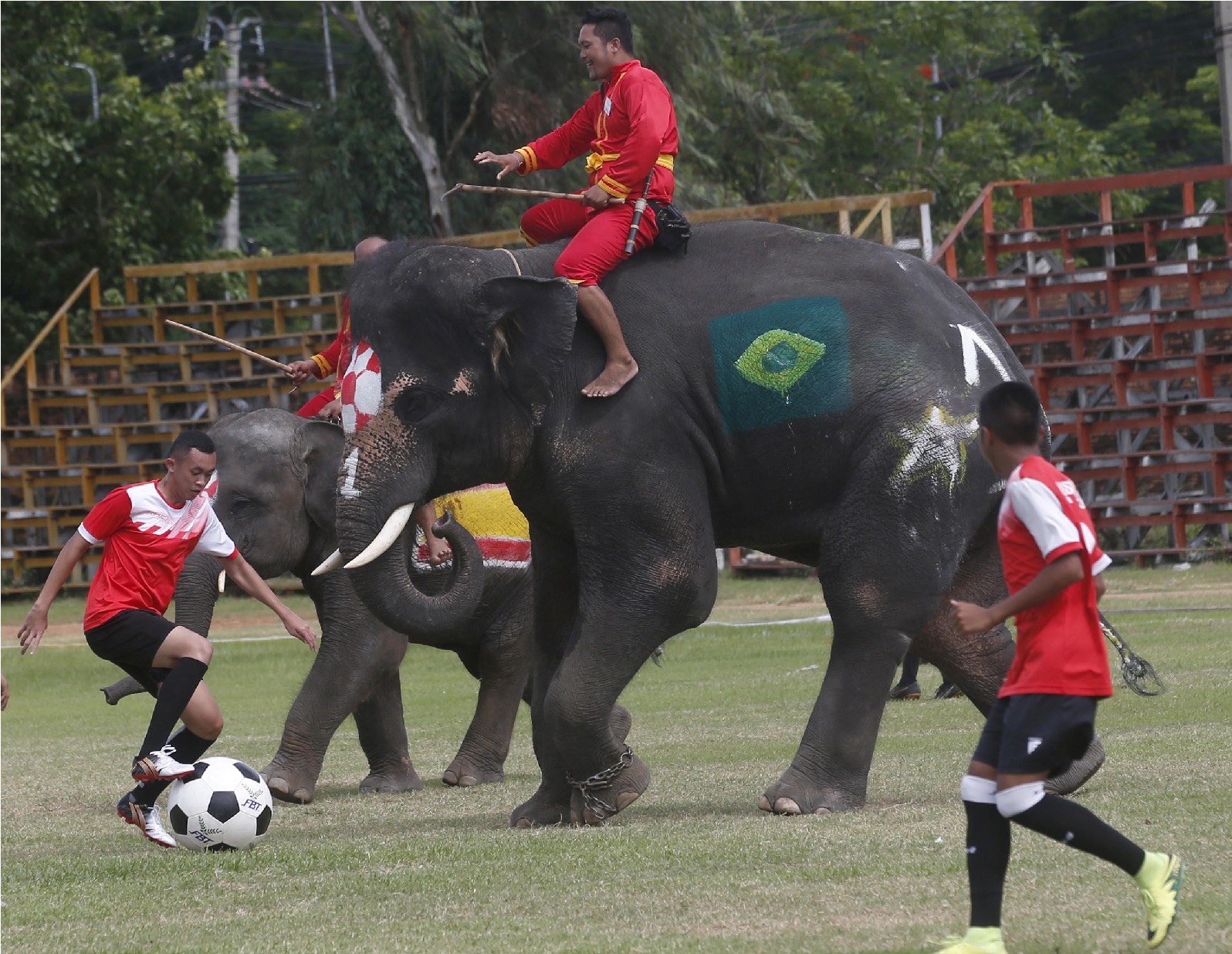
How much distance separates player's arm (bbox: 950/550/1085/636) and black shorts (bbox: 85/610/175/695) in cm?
371

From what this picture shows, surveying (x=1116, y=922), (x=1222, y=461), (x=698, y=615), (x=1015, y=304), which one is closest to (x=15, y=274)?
(x=1015, y=304)

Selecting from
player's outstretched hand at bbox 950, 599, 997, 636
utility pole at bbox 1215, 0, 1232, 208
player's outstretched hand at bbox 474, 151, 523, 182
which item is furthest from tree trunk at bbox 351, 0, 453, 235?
player's outstretched hand at bbox 950, 599, 997, 636

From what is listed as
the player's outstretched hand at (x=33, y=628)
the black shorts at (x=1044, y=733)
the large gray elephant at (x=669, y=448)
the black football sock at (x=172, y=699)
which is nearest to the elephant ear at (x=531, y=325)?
the large gray elephant at (x=669, y=448)

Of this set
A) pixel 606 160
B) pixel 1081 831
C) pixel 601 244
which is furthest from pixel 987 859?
pixel 606 160

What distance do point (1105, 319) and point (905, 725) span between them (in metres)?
16.1

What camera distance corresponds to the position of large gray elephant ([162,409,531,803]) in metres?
9.34

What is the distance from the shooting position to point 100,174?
2905 cm

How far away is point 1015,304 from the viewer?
2636 cm

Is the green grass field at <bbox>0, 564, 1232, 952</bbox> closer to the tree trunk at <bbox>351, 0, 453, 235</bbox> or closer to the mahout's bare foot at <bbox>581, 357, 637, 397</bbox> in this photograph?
the mahout's bare foot at <bbox>581, 357, 637, 397</bbox>

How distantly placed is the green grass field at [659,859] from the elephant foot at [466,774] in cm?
12

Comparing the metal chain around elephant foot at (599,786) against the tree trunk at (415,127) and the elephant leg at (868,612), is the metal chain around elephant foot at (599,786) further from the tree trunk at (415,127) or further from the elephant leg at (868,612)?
the tree trunk at (415,127)

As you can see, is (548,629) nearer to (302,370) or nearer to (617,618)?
(617,618)

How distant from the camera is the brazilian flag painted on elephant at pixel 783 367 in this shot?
757 cm

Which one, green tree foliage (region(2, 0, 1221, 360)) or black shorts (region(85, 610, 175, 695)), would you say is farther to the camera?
green tree foliage (region(2, 0, 1221, 360))
